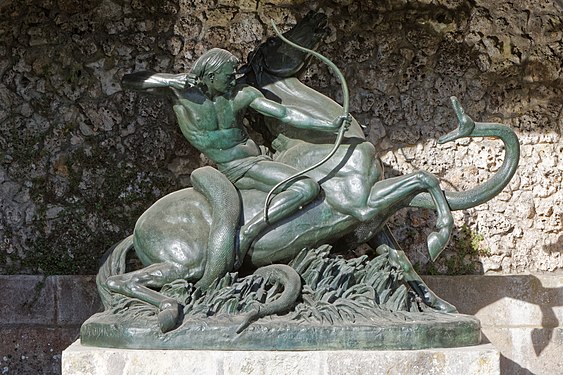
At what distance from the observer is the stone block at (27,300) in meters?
6.66

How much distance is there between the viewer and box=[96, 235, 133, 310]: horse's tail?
5.49 meters

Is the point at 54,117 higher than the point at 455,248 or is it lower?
higher

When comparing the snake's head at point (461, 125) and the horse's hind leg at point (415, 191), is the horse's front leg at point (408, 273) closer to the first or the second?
the horse's hind leg at point (415, 191)

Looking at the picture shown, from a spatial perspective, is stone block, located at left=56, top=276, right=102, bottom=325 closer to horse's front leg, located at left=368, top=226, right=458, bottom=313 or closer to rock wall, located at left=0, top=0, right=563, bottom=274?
rock wall, located at left=0, top=0, right=563, bottom=274

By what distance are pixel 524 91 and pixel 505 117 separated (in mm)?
180

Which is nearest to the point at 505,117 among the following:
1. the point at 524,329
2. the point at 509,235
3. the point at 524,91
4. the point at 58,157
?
the point at 524,91

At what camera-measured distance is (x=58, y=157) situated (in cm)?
685

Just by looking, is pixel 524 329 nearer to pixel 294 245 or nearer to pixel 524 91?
pixel 524 91

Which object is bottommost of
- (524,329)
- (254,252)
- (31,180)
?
(524,329)

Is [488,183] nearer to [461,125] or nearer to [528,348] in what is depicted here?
[461,125]

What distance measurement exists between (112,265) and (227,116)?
0.83 m

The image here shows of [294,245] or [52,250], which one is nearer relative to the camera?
[294,245]

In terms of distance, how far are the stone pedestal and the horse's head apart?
1.46 metres

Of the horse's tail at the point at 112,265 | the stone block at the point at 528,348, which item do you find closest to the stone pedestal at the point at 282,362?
the horse's tail at the point at 112,265
